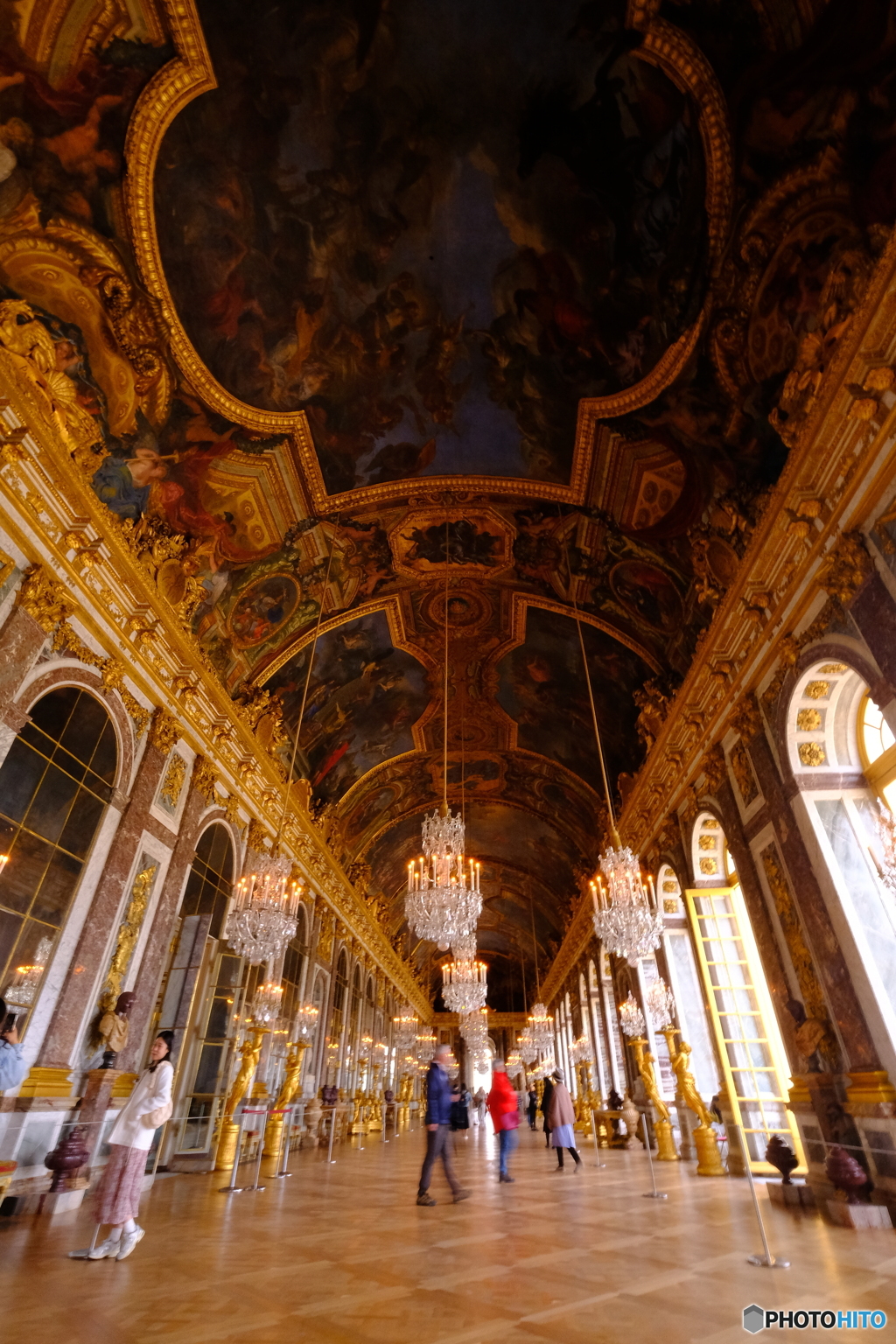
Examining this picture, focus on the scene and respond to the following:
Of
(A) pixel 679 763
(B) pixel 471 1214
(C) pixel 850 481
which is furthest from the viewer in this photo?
(A) pixel 679 763

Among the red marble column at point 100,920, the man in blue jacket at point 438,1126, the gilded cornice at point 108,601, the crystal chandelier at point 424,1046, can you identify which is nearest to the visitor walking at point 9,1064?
the red marble column at point 100,920

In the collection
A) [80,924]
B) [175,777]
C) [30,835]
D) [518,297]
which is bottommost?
[80,924]

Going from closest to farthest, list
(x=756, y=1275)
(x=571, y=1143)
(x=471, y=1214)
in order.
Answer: (x=756, y=1275)
(x=471, y=1214)
(x=571, y=1143)

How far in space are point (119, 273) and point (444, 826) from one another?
24.7 feet

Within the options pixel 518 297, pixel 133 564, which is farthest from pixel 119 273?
pixel 518 297

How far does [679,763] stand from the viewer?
36.8 ft

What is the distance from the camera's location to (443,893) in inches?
314

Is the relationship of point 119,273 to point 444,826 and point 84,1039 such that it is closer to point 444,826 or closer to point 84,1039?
point 444,826

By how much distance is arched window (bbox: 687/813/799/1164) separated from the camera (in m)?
8.74

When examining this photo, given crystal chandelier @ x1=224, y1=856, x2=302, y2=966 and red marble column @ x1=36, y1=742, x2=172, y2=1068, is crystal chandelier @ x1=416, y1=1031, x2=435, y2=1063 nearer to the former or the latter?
red marble column @ x1=36, y1=742, x2=172, y2=1068

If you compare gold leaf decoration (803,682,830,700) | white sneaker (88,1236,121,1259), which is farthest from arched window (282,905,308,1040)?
gold leaf decoration (803,682,830,700)

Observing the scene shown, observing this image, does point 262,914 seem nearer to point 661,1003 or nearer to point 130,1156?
point 130,1156

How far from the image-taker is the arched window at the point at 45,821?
6.77 meters

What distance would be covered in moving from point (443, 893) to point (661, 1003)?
16.0ft
